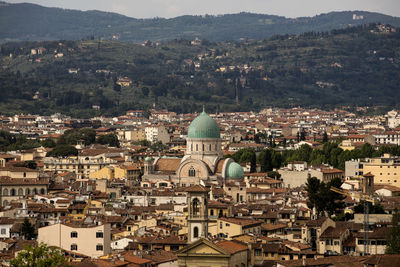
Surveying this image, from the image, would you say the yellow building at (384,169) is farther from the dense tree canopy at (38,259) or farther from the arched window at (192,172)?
the dense tree canopy at (38,259)

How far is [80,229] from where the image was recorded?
4666cm

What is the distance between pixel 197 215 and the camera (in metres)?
40.2

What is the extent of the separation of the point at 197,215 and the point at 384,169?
137ft

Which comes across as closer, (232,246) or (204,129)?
(232,246)

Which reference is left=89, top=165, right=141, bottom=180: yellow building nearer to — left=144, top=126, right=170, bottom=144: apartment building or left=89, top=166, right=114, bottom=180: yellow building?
left=89, top=166, right=114, bottom=180: yellow building

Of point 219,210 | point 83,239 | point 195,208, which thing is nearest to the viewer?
point 195,208

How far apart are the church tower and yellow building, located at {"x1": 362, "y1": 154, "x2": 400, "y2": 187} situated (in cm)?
4015

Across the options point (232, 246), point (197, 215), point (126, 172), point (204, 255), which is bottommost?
point (126, 172)

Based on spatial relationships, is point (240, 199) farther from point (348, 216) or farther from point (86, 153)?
point (86, 153)

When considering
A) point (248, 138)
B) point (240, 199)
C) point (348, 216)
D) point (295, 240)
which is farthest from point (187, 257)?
point (248, 138)

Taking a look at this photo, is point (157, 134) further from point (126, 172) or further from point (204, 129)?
point (204, 129)

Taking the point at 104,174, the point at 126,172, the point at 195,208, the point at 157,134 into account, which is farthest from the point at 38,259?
the point at 157,134

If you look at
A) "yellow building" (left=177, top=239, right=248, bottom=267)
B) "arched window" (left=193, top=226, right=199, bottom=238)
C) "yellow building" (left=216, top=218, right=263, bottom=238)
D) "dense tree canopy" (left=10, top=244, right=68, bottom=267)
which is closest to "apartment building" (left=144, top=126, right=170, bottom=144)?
"yellow building" (left=216, top=218, right=263, bottom=238)

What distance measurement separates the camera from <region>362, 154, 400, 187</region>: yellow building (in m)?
79.2
